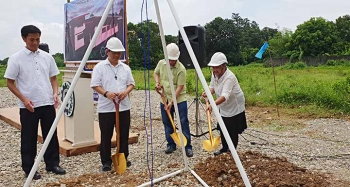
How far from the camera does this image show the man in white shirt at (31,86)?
11.7 feet

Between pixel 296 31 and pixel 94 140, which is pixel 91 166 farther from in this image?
pixel 296 31

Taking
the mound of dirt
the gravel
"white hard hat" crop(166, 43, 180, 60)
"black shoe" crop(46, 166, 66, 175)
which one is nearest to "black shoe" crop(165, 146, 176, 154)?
the gravel

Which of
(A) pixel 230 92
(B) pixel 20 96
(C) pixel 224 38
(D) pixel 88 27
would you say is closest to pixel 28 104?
(B) pixel 20 96

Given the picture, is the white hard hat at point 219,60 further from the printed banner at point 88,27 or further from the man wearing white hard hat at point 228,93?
the printed banner at point 88,27

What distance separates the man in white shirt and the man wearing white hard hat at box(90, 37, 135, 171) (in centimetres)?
50

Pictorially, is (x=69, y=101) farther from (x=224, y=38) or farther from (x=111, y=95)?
(x=224, y=38)

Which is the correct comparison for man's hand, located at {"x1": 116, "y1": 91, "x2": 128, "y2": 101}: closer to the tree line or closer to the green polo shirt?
the green polo shirt

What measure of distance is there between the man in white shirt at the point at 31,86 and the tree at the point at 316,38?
37.3 m

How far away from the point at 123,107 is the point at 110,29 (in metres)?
2.85

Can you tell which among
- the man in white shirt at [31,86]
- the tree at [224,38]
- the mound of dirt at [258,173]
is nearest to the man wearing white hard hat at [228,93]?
the mound of dirt at [258,173]

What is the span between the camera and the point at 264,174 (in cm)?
366

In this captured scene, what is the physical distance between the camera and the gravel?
4004 millimetres

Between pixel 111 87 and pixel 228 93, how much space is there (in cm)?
133

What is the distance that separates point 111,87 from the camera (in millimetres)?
3801
